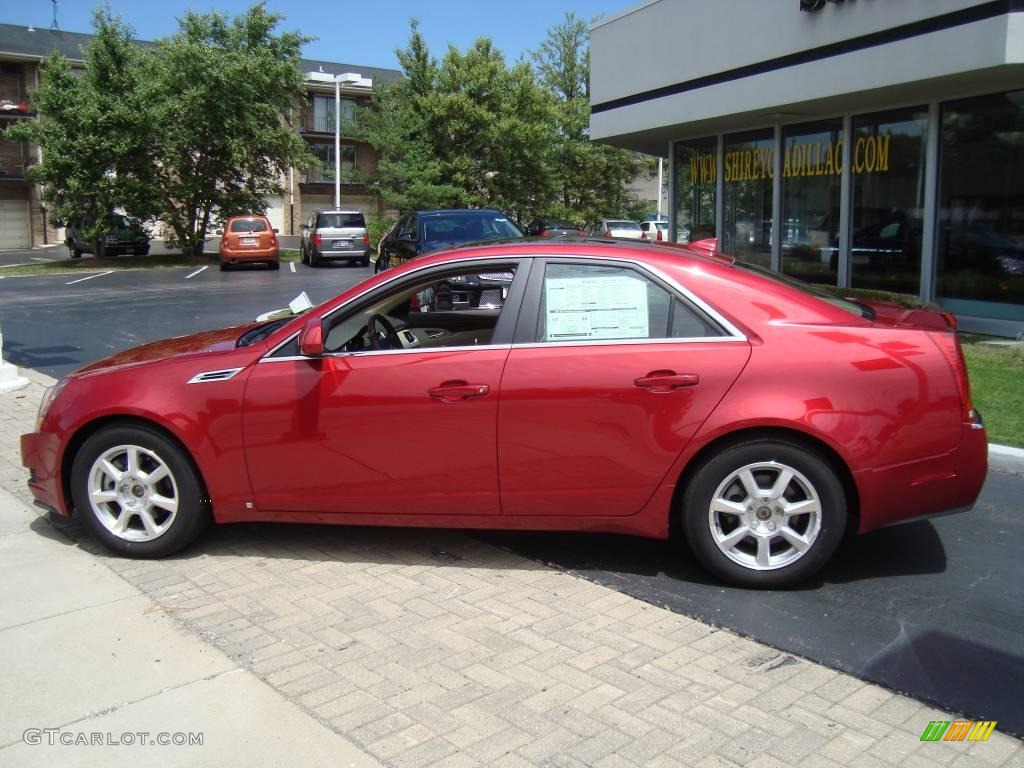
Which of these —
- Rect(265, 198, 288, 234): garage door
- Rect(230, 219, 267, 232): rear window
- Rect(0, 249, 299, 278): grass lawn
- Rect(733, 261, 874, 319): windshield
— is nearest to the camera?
Rect(733, 261, 874, 319): windshield

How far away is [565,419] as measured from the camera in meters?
4.45

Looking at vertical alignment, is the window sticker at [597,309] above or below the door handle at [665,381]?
above

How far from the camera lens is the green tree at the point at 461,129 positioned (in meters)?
38.6

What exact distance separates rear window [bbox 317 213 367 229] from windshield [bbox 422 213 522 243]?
17320mm

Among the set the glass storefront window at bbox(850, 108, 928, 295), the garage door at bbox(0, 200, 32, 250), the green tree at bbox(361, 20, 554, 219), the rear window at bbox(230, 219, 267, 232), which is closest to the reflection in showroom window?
the glass storefront window at bbox(850, 108, 928, 295)

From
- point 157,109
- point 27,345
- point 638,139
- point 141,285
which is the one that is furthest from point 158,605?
point 157,109

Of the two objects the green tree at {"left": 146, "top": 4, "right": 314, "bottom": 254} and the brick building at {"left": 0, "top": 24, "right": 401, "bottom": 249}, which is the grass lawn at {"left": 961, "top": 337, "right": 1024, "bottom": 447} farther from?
the brick building at {"left": 0, "top": 24, "right": 401, "bottom": 249}

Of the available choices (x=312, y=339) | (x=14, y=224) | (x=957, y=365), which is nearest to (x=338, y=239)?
(x=312, y=339)

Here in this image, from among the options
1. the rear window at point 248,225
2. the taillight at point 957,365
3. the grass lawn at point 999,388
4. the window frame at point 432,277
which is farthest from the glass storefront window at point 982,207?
the rear window at point 248,225

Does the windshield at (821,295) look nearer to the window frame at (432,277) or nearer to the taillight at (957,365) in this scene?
the taillight at (957,365)

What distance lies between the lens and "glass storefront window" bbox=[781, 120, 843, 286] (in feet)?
46.6

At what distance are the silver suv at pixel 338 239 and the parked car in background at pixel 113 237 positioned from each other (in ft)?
20.8

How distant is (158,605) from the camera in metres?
4.39

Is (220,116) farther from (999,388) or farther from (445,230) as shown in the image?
(999,388)
